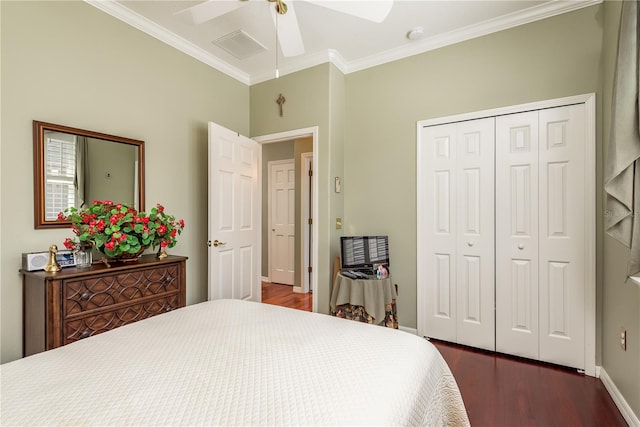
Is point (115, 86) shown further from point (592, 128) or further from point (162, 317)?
point (592, 128)

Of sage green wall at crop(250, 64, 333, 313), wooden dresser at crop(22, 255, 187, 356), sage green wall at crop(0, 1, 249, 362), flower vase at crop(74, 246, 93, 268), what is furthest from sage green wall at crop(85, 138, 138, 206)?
sage green wall at crop(250, 64, 333, 313)

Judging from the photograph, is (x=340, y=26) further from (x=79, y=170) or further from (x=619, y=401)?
(x=619, y=401)

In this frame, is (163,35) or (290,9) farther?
(163,35)

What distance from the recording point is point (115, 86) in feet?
8.13

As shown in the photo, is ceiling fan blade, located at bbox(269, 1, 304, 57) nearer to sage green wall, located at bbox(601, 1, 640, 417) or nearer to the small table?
the small table

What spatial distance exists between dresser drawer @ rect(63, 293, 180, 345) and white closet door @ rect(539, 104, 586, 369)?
9.75ft

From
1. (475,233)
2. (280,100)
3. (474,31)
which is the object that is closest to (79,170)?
(280,100)

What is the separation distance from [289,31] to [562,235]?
8.23 ft

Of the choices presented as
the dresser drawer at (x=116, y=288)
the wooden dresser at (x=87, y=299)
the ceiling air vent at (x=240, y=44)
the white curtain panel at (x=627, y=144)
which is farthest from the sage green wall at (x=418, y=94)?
the wooden dresser at (x=87, y=299)

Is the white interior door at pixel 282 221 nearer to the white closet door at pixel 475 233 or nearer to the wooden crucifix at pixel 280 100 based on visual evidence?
the wooden crucifix at pixel 280 100

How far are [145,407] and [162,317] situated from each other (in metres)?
0.81

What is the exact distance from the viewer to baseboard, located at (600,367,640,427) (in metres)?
1.74

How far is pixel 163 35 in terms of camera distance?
280cm

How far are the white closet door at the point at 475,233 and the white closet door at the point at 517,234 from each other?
0.06 metres
